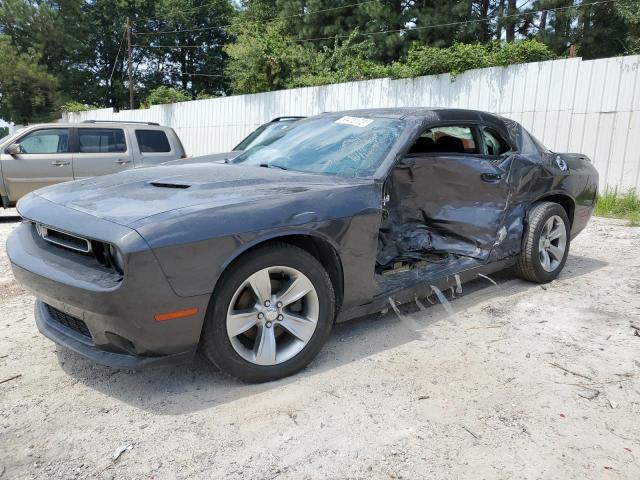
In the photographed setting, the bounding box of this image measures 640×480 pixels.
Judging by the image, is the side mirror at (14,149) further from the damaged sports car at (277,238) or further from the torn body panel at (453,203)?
the torn body panel at (453,203)

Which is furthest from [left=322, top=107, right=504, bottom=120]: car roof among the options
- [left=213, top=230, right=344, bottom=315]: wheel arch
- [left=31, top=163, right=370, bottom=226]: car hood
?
[left=213, top=230, right=344, bottom=315]: wheel arch

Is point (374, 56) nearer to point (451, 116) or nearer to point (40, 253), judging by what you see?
point (451, 116)

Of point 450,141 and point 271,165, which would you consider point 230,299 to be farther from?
point 450,141

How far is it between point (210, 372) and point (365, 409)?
94 centimetres

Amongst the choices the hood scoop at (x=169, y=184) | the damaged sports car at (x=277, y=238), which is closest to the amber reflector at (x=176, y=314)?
the damaged sports car at (x=277, y=238)

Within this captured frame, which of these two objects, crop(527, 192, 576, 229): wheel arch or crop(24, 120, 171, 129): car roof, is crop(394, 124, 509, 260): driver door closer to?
crop(527, 192, 576, 229): wheel arch

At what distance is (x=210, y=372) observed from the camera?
9.97 ft

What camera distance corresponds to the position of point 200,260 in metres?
2.52

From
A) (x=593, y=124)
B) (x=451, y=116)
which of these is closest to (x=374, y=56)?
(x=593, y=124)

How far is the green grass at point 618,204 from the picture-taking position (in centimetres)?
817

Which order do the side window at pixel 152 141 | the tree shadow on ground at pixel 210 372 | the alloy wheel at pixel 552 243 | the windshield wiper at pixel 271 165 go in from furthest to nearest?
the side window at pixel 152 141 → the alloy wheel at pixel 552 243 → the windshield wiper at pixel 271 165 → the tree shadow on ground at pixel 210 372

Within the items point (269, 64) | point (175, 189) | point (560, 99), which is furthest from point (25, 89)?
point (175, 189)

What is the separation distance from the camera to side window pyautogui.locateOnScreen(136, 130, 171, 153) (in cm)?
945

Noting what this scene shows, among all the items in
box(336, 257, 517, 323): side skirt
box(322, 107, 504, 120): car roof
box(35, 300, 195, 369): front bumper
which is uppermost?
box(322, 107, 504, 120): car roof
